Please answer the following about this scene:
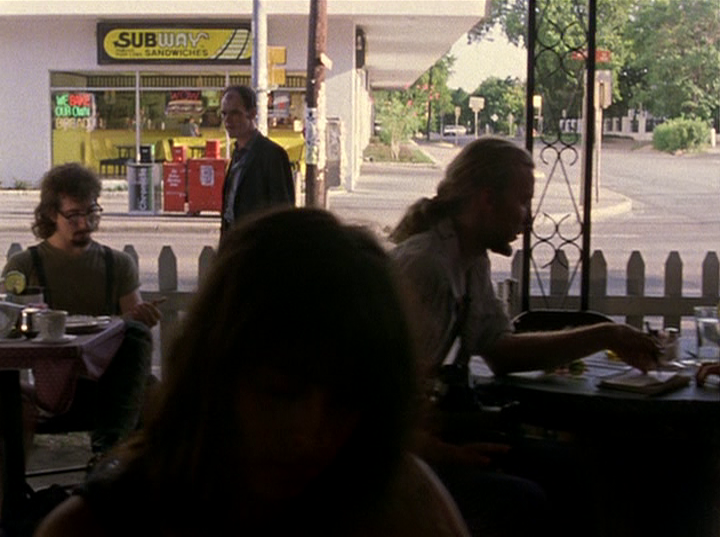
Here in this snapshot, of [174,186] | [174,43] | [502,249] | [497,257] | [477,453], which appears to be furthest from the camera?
[174,43]

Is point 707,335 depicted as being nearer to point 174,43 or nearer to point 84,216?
point 84,216

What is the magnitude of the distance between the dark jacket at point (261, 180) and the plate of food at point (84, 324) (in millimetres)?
2276

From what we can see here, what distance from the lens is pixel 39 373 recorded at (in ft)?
13.4

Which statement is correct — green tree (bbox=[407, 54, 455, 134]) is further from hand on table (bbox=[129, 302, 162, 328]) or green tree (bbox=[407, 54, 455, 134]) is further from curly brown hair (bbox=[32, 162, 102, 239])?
hand on table (bbox=[129, 302, 162, 328])

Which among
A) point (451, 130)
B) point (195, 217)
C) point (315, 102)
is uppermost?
point (451, 130)

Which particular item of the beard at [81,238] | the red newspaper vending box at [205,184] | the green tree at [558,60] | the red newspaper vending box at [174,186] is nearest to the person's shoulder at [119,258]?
the beard at [81,238]

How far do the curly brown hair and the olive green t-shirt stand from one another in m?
0.09


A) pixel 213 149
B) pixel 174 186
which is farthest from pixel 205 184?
pixel 213 149

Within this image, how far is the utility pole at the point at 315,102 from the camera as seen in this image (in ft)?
45.5

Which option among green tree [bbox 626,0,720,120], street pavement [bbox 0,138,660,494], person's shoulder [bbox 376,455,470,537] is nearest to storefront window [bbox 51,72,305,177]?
street pavement [bbox 0,138,660,494]

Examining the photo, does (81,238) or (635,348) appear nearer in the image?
(635,348)

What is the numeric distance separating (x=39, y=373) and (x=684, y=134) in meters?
54.4

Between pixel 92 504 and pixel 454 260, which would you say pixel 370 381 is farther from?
pixel 454 260

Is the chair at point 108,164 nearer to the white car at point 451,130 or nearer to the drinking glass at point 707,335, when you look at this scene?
the drinking glass at point 707,335
